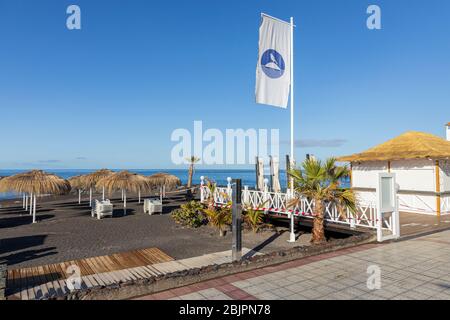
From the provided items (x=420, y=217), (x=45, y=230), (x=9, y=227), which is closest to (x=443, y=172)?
(x=420, y=217)

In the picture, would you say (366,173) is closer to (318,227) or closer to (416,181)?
(416,181)

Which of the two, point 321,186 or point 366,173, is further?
point 366,173

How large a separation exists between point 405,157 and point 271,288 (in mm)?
10950

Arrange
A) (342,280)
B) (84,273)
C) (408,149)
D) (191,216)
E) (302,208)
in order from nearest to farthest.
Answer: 1. (342,280)
2. (84,273)
3. (302,208)
4. (408,149)
5. (191,216)

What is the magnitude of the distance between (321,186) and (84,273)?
7083 mm

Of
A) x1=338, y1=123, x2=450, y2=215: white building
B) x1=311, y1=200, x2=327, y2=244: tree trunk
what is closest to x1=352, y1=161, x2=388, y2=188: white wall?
x1=338, y1=123, x2=450, y2=215: white building

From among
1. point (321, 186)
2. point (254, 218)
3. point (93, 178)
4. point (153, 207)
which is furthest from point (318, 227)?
point (93, 178)

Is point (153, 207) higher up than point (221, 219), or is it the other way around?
point (221, 219)

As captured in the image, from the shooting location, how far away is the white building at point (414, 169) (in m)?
12.1

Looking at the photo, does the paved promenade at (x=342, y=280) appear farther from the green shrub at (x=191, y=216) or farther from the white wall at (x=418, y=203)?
the green shrub at (x=191, y=216)

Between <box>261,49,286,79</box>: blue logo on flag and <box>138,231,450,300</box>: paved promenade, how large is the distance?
6778 millimetres

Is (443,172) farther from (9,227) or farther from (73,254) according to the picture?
(9,227)

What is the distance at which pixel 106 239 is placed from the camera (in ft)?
36.9

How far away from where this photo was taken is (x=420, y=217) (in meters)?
11.5
